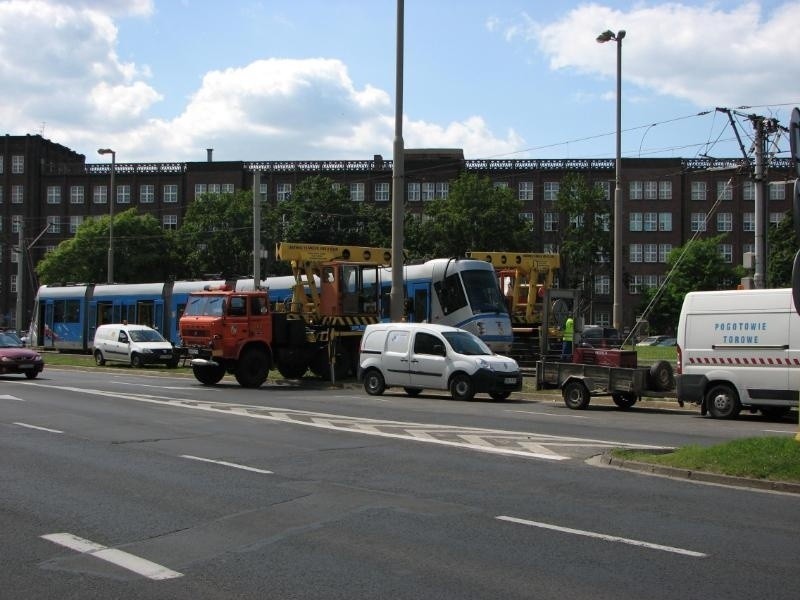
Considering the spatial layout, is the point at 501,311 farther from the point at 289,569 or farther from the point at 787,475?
the point at 289,569

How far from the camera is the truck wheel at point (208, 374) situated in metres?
27.4

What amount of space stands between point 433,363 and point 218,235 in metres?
52.9

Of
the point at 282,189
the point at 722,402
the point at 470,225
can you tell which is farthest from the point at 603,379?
the point at 282,189

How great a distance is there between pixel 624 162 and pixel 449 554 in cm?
8619

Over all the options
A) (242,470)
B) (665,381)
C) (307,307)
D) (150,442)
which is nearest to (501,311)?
(307,307)

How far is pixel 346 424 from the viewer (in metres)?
16.4

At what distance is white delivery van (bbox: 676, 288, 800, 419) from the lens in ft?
56.9

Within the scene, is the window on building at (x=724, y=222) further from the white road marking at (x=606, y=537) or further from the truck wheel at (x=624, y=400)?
the white road marking at (x=606, y=537)

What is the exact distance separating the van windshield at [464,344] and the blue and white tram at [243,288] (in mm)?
6920

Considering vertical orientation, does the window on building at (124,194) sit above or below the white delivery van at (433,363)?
above

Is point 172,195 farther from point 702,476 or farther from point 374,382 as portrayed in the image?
point 702,476

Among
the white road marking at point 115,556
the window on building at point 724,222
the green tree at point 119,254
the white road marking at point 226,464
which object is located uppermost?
the window on building at point 724,222

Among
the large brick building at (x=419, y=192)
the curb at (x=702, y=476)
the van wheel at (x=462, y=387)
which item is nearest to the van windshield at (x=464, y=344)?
the van wheel at (x=462, y=387)

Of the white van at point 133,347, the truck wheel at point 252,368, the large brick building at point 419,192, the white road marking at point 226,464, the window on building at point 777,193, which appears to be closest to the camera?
the white road marking at point 226,464
